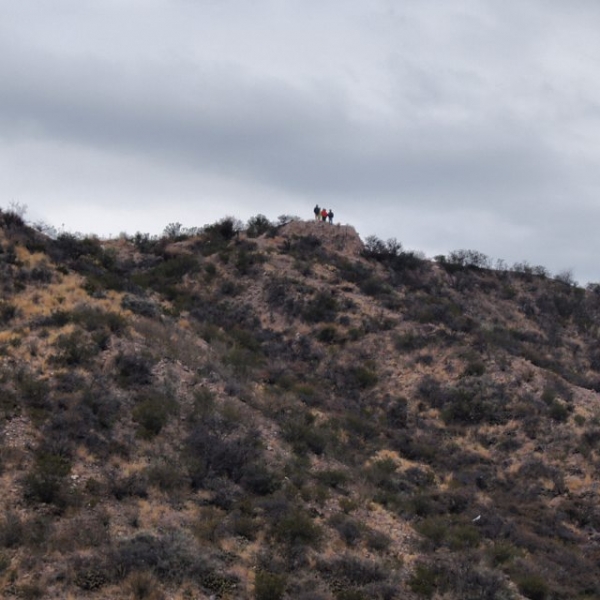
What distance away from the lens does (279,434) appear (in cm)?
2714

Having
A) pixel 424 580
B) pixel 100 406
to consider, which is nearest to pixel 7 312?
pixel 100 406

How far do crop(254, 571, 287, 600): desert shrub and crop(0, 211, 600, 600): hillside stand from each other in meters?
0.04

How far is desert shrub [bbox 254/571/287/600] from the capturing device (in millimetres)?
18234

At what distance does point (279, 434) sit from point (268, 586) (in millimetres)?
8971

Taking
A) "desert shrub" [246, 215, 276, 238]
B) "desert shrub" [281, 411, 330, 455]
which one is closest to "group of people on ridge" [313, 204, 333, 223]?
"desert shrub" [246, 215, 276, 238]

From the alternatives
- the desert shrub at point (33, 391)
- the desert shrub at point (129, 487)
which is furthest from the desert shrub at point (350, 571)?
the desert shrub at point (33, 391)

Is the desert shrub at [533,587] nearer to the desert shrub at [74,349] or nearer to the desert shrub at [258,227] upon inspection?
the desert shrub at [74,349]

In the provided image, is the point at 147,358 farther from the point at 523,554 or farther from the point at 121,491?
the point at 523,554

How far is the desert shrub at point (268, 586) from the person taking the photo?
1823 centimetres

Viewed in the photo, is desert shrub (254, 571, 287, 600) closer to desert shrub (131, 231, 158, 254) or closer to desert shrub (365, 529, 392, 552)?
desert shrub (365, 529, 392, 552)

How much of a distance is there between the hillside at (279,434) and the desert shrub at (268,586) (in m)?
0.04

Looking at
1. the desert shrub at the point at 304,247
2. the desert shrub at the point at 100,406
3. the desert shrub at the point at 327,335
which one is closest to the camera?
the desert shrub at the point at 100,406

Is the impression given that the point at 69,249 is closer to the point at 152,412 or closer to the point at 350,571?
the point at 152,412

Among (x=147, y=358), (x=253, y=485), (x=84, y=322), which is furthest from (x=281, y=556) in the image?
(x=84, y=322)
